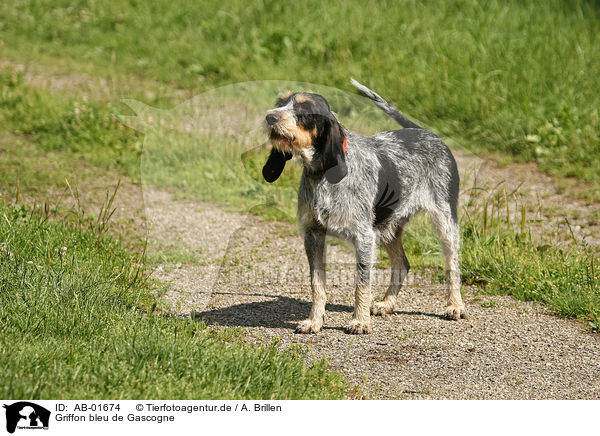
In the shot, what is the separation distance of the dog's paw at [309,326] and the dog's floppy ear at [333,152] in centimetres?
110

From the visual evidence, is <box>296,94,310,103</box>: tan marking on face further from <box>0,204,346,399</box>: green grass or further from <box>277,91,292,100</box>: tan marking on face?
<box>0,204,346,399</box>: green grass

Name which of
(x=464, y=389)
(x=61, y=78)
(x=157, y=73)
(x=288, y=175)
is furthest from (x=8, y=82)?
(x=464, y=389)

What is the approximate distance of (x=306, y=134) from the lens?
538cm

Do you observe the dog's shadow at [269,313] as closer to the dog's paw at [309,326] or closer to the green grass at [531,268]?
the dog's paw at [309,326]

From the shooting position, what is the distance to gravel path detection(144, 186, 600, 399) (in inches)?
203

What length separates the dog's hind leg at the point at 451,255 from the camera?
21.0ft

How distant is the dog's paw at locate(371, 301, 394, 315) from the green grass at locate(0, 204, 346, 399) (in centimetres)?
136

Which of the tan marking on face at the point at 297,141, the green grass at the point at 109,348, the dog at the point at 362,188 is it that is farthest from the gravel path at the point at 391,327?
the tan marking on face at the point at 297,141

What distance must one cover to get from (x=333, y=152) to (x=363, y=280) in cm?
107

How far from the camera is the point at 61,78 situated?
42.9 feet

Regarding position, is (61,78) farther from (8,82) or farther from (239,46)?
(239,46)

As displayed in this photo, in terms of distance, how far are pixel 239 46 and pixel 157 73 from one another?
1494 mm

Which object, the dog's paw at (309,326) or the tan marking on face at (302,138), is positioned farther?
the dog's paw at (309,326)
